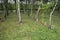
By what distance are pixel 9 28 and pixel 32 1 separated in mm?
10831

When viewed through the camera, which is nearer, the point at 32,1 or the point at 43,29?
the point at 43,29

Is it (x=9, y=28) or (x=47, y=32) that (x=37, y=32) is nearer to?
(x=47, y=32)

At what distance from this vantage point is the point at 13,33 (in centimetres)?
1352

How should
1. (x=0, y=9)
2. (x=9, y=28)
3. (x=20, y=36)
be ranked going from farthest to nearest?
(x=0, y=9), (x=9, y=28), (x=20, y=36)

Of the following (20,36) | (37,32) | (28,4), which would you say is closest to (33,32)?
(37,32)

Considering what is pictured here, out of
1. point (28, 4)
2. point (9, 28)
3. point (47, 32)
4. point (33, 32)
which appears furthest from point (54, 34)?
point (28, 4)

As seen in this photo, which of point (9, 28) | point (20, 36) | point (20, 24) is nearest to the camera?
point (20, 36)

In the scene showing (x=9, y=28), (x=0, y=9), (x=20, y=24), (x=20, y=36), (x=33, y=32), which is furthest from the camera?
(x=0, y=9)

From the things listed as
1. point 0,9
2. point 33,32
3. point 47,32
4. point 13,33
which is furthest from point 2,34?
point 0,9

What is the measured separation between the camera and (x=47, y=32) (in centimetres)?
1394

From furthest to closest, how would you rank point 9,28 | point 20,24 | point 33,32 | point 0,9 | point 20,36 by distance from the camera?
point 0,9, point 20,24, point 9,28, point 33,32, point 20,36

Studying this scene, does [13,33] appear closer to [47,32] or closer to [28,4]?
[47,32]

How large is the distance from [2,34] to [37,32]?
241cm

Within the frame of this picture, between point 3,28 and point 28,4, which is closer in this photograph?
point 3,28
